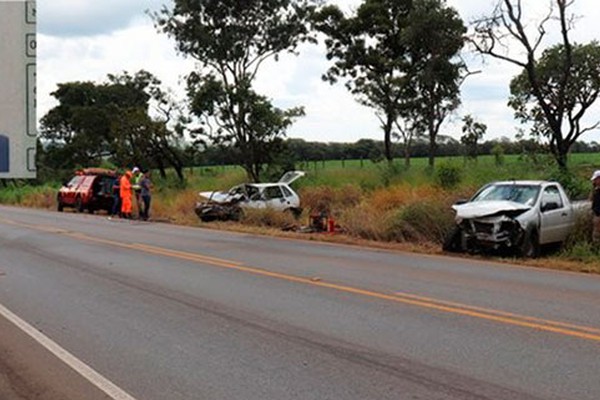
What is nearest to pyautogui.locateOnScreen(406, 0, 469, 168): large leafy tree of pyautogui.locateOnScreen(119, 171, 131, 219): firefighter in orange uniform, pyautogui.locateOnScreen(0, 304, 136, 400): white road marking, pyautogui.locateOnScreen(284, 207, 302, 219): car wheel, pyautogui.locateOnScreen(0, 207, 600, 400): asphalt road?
pyautogui.locateOnScreen(284, 207, 302, 219): car wheel

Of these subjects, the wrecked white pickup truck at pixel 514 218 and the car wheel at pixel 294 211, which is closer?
the wrecked white pickup truck at pixel 514 218

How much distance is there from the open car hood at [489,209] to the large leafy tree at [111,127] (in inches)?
1084

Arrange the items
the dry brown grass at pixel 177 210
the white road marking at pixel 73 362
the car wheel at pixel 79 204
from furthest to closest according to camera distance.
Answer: the car wheel at pixel 79 204
the dry brown grass at pixel 177 210
the white road marking at pixel 73 362

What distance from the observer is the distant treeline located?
35719mm

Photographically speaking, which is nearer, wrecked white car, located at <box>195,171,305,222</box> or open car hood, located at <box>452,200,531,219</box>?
open car hood, located at <box>452,200,531,219</box>

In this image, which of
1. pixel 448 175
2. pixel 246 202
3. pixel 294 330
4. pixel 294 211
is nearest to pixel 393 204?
pixel 448 175

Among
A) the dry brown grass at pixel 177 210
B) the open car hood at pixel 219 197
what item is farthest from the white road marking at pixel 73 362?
the dry brown grass at pixel 177 210

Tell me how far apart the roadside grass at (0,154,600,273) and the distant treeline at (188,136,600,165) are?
2.25 m

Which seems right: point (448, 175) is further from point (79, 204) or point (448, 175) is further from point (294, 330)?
point (294, 330)

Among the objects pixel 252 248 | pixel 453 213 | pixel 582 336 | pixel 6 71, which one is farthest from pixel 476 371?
pixel 453 213

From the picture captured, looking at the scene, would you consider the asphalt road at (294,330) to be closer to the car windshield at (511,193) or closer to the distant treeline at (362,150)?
the car windshield at (511,193)

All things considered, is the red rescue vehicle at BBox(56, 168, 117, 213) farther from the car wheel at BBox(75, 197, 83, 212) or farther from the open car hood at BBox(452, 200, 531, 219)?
the open car hood at BBox(452, 200, 531, 219)

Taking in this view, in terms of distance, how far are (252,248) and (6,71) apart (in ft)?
36.2

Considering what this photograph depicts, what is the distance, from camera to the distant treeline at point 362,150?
35.7m
